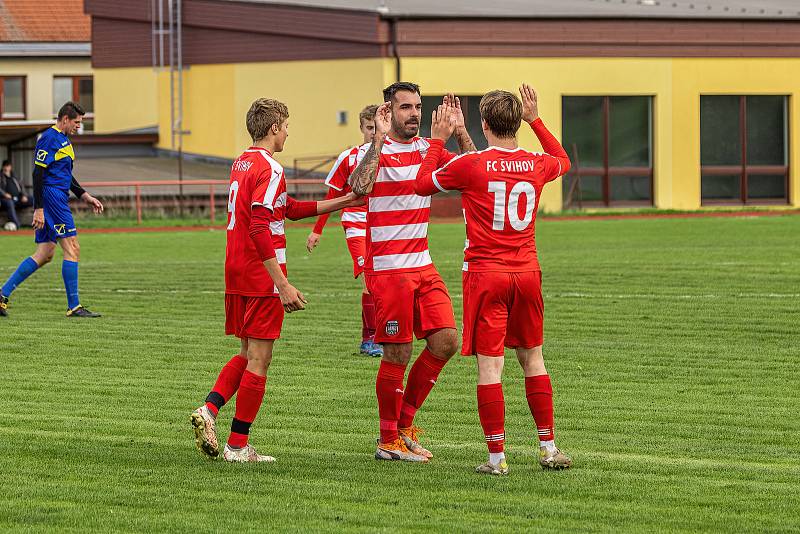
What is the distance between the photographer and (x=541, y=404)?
7.38 m

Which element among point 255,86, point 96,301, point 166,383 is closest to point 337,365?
point 166,383

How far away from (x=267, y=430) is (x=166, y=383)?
204 centimetres

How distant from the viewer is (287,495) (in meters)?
6.75

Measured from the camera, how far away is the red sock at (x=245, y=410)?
25.0 feet

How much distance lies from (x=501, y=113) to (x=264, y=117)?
1346 mm

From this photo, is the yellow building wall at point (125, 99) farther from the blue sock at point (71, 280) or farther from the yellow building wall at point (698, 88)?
the blue sock at point (71, 280)

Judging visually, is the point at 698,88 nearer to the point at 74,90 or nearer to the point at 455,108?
the point at 74,90

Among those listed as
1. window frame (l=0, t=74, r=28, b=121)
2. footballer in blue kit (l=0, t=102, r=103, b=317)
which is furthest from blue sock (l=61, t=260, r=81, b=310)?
window frame (l=0, t=74, r=28, b=121)

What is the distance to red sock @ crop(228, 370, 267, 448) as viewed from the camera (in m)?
7.63

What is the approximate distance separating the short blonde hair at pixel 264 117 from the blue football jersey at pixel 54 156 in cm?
689

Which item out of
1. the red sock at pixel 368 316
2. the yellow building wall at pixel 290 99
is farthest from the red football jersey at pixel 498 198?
the yellow building wall at pixel 290 99

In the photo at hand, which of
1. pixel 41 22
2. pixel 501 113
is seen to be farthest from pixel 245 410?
pixel 41 22

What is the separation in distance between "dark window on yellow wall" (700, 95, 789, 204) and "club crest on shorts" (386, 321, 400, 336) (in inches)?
1345

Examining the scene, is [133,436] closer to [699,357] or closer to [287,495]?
[287,495]
